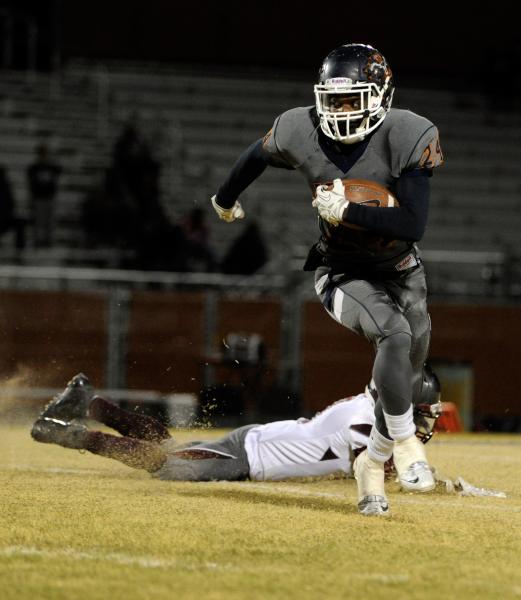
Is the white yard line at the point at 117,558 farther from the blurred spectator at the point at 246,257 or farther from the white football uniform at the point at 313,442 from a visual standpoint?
the blurred spectator at the point at 246,257

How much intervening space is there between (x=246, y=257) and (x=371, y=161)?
8412 millimetres

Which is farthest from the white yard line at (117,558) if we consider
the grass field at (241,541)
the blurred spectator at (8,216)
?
the blurred spectator at (8,216)

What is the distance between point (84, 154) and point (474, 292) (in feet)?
20.6

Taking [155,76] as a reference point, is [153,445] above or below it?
below

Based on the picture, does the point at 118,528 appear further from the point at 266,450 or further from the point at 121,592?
the point at 266,450

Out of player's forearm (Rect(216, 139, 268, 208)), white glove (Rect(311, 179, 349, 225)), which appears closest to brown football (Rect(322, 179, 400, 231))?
white glove (Rect(311, 179, 349, 225))

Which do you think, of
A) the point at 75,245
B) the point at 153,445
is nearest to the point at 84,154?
the point at 75,245

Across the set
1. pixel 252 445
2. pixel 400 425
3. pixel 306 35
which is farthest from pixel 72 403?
pixel 306 35

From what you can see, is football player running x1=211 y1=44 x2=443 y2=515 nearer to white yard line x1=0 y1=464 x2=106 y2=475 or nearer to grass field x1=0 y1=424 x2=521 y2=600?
grass field x1=0 y1=424 x2=521 y2=600

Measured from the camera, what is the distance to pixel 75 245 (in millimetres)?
15406

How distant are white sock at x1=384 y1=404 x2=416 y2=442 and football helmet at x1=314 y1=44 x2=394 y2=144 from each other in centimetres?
121

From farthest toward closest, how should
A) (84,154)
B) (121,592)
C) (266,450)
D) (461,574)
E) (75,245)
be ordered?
(84,154) → (75,245) → (266,450) → (461,574) → (121,592)

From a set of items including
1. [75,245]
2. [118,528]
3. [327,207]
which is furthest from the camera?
[75,245]

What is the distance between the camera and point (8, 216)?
45.9 feet
